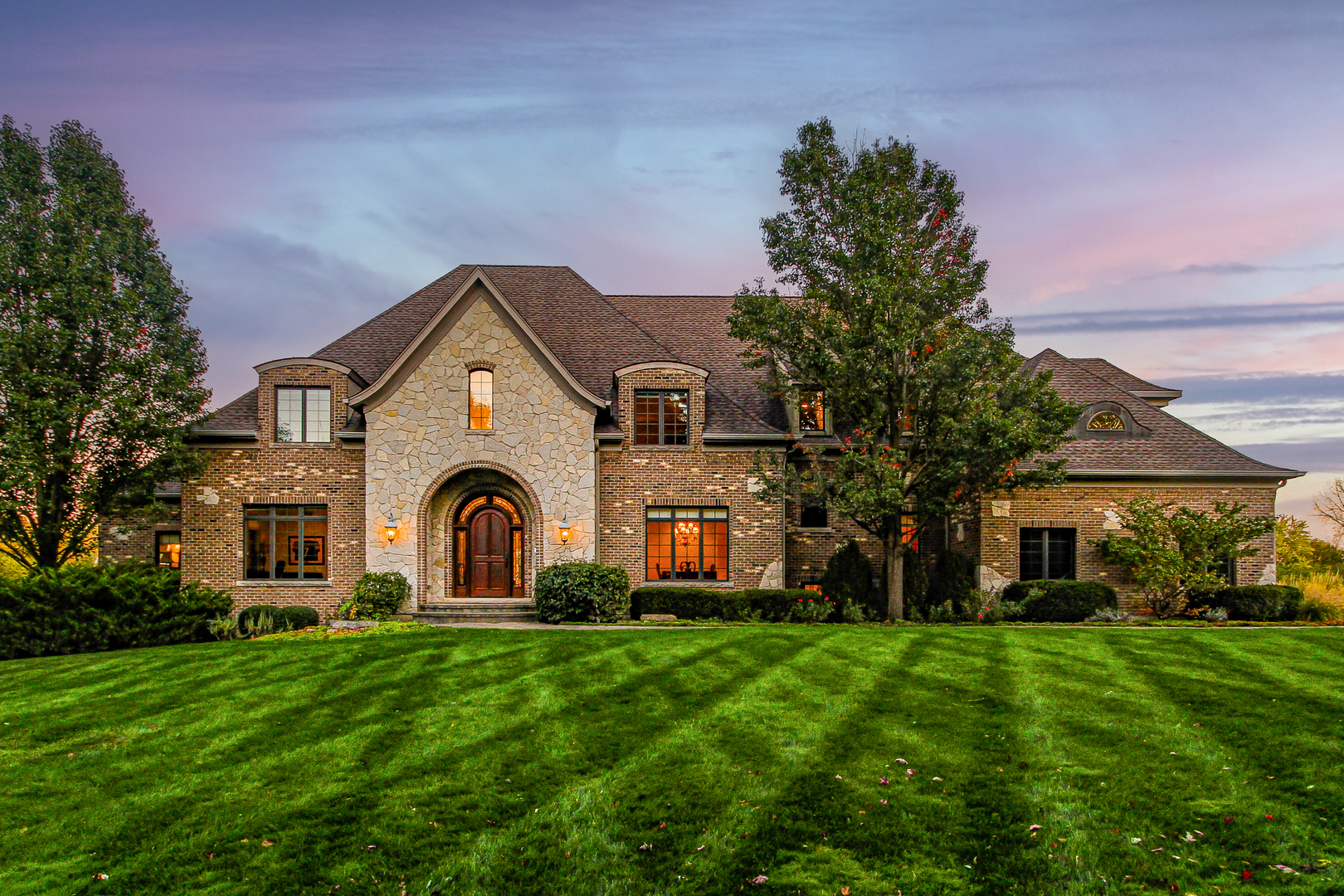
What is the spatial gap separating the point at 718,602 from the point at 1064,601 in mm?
8686

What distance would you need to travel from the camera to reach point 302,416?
64.9 ft

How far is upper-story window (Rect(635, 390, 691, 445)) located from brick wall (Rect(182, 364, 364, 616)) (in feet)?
24.1

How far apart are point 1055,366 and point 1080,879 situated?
71.0ft

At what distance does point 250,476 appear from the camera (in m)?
19.7

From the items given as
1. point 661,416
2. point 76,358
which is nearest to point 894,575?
point 661,416

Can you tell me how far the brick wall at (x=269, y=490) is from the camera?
1950 centimetres

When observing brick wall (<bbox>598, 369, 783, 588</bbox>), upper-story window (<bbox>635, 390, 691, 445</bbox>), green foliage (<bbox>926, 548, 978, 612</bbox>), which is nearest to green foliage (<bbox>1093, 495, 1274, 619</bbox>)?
green foliage (<bbox>926, 548, 978, 612</bbox>)

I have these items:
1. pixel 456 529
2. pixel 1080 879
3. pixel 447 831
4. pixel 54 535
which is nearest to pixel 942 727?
pixel 1080 879

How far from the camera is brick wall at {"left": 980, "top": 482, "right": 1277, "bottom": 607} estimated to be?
65.9 feet

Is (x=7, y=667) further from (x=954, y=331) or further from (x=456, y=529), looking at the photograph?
(x=954, y=331)

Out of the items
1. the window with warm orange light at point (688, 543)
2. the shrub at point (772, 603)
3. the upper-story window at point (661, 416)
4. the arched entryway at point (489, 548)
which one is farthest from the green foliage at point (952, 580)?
the arched entryway at point (489, 548)

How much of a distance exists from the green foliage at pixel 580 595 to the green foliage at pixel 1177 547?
13.1 metres

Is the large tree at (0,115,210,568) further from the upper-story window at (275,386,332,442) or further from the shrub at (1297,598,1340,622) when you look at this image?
the shrub at (1297,598,1340,622)

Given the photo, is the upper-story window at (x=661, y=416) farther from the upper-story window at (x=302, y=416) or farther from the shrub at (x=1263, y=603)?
the shrub at (x=1263, y=603)
